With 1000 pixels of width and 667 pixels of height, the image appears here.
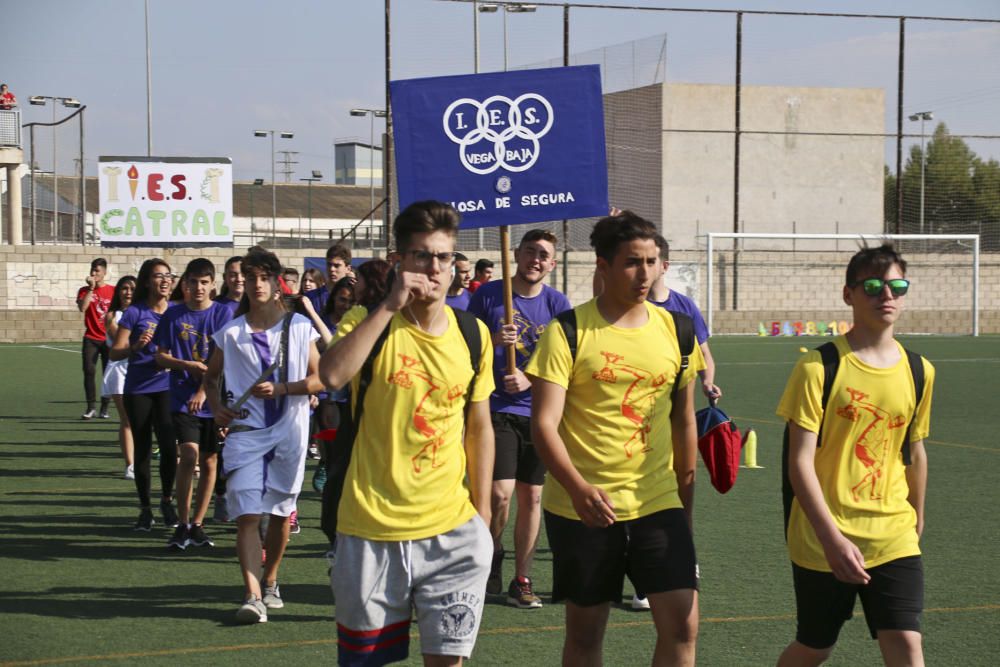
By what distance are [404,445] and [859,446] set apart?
1467 mm

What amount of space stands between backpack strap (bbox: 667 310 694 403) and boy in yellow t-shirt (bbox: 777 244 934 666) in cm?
39

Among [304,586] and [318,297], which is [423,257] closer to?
[304,586]

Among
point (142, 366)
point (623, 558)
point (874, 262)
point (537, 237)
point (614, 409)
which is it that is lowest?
point (623, 558)

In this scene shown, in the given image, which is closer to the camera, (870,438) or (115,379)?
(870,438)

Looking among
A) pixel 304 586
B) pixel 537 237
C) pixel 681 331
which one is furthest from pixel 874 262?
pixel 304 586

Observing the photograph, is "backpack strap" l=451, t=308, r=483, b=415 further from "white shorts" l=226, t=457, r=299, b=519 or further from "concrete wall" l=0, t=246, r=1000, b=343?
"concrete wall" l=0, t=246, r=1000, b=343

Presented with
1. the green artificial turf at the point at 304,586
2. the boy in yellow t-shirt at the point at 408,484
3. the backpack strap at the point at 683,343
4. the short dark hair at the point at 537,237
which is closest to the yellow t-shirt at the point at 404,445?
the boy in yellow t-shirt at the point at 408,484

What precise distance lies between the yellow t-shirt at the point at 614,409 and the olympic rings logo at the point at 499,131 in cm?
251

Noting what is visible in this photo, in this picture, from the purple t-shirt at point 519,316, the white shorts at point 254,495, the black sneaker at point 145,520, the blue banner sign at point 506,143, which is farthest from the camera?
the black sneaker at point 145,520

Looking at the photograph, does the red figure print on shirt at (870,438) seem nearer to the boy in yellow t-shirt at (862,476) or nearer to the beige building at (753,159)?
the boy in yellow t-shirt at (862,476)

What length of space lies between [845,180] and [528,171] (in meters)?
50.3

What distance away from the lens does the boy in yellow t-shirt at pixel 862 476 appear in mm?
4273

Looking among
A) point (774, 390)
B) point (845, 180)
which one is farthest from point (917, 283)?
point (774, 390)

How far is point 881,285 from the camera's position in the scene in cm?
435
